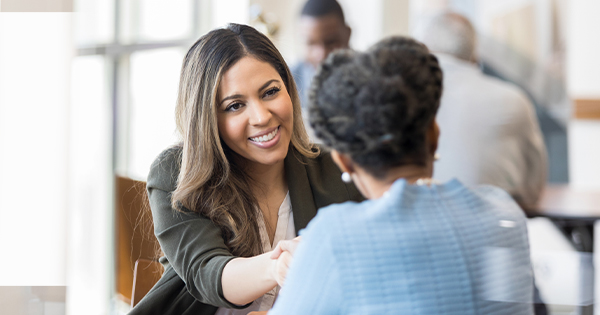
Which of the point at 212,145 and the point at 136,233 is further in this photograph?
the point at 136,233

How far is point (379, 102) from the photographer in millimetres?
657

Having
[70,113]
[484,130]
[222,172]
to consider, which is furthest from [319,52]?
[222,172]

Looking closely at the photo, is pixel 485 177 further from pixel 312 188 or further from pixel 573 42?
pixel 312 188

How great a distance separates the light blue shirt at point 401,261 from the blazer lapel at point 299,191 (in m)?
0.58

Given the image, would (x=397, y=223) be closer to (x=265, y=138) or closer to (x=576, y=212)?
(x=265, y=138)

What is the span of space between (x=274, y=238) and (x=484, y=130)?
97 cm

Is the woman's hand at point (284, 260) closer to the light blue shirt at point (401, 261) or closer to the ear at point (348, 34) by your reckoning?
the light blue shirt at point (401, 261)

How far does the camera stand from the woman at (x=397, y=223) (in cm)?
63

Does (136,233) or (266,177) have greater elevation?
(266,177)

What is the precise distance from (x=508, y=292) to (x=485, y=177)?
1.30 m

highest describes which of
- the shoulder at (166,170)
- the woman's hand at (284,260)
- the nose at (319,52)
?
the nose at (319,52)

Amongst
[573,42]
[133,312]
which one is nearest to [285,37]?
[573,42]

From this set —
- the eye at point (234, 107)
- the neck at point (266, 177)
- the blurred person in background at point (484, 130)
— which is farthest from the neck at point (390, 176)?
the blurred person in background at point (484, 130)

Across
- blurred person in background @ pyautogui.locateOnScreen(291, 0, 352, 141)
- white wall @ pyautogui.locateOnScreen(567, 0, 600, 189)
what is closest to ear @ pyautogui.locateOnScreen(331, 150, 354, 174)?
white wall @ pyautogui.locateOnScreen(567, 0, 600, 189)
